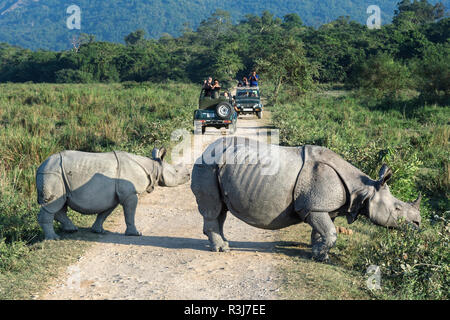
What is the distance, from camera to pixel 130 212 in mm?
7520

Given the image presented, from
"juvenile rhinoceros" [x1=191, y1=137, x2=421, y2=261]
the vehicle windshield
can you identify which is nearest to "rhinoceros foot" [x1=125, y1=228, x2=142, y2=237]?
"juvenile rhinoceros" [x1=191, y1=137, x2=421, y2=261]

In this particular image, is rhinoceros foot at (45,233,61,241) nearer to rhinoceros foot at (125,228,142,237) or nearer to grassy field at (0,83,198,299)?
grassy field at (0,83,198,299)

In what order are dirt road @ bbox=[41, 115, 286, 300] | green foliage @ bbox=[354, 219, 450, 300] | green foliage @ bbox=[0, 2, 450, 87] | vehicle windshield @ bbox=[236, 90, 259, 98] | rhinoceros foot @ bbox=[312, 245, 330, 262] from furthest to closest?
green foliage @ bbox=[0, 2, 450, 87] → vehicle windshield @ bbox=[236, 90, 259, 98] → rhinoceros foot @ bbox=[312, 245, 330, 262] → green foliage @ bbox=[354, 219, 450, 300] → dirt road @ bbox=[41, 115, 286, 300]

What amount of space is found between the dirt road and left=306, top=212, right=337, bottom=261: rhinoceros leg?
0.54m

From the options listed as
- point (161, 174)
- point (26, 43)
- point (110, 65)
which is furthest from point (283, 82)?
point (26, 43)

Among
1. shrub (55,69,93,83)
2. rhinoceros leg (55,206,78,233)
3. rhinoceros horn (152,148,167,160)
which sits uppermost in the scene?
shrub (55,69,93,83)

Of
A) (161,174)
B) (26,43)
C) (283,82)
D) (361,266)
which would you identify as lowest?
(361,266)

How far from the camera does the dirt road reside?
5.62 metres

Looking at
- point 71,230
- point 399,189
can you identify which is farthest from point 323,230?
point 399,189

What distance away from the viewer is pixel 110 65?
54781 mm

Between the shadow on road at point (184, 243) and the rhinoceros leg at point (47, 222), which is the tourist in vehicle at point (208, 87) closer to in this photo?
the shadow on road at point (184, 243)
